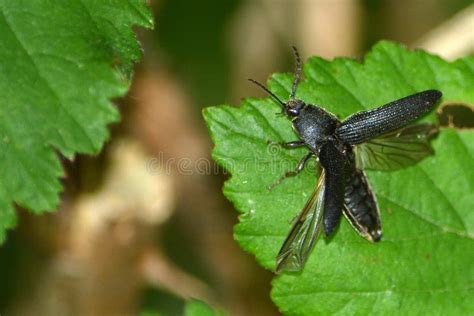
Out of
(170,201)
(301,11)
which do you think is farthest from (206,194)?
(301,11)

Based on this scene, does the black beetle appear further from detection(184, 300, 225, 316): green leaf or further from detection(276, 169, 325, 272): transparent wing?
detection(184, 300, 225, 316): green leaf

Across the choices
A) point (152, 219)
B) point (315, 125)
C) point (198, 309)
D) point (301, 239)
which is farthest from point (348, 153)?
point (152, 219)

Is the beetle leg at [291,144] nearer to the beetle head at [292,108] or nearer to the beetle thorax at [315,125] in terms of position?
the beetle thorax at [315,125]

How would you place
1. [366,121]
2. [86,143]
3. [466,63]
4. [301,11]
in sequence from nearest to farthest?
1. [86,143]
2. [366,121]
3. [466,63]
4. [301,11]

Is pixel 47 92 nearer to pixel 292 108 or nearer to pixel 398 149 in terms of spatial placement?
→ pixel 292 108

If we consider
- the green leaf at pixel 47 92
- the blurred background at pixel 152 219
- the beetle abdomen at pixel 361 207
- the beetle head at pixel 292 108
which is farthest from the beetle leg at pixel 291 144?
the blurred background at pixel 152 219

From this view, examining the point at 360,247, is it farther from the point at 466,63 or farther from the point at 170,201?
the point at 170,201
